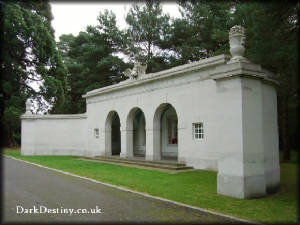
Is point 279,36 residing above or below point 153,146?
above

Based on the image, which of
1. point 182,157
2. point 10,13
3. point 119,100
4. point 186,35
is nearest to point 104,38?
point 186,35

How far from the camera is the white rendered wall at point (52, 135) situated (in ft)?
77.6

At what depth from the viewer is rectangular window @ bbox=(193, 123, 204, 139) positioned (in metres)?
13.6

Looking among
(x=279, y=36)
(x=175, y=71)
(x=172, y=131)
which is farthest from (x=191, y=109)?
(x=279, y=36)

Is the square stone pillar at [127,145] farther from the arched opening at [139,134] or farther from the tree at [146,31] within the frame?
the tree at [146,31]

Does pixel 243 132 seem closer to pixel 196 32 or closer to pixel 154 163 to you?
pixel 154 163

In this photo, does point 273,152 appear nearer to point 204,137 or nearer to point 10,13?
point 204,137

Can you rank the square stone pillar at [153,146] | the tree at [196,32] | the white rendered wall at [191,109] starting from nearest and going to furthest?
the white rendered wall at [191,109], the square stone pillar at [153,146], the tree at [196,32]

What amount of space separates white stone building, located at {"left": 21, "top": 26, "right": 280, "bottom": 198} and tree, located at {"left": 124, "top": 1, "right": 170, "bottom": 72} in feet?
31.0

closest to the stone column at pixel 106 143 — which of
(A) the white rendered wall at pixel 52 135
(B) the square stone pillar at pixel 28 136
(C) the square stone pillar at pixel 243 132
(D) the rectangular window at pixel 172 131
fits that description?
(A) the white rendered wall at pixel 52 135

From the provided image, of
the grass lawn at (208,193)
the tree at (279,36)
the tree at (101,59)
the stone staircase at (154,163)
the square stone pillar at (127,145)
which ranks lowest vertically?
the grass lawn at (208,193)

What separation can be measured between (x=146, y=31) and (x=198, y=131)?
18.2 m

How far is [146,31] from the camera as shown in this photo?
29391 mm

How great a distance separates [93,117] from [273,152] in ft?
48.5
